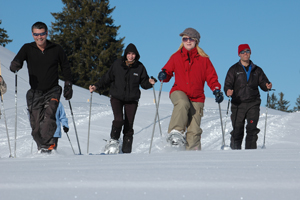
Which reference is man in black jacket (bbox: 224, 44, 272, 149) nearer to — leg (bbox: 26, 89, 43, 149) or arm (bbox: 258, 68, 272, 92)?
arm (bbox: 258, 68, 272, 92)

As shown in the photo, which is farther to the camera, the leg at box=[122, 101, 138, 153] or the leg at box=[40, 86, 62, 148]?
the leg at box=[122, 101, 138, 153]

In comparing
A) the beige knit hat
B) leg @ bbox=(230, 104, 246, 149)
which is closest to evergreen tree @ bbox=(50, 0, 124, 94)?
leg @ bbox=(230, 104, 246, 149)

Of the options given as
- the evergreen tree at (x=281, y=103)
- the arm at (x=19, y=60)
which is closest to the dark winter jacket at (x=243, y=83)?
the arm at (x=19, y=60)

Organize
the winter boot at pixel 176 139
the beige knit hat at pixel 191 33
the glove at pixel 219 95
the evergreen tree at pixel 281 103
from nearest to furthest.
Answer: the winter boot at pixel 176 139 < the glove at pixel 219 95 < the beige knit hat at pixel 191 33 < the evergreen tree at pixel 281 103

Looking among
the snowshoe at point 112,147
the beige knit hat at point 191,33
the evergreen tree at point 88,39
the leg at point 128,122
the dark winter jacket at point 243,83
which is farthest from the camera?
the evergreen tree at point 88,39

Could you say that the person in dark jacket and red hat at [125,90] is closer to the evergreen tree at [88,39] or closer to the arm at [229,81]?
the arm at [229,81]

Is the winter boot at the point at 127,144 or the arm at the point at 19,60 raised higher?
the arm at the point at 19,60

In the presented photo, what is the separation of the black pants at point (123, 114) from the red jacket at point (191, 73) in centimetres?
99

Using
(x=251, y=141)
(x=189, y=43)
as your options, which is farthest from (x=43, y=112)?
(x=251, y=141)

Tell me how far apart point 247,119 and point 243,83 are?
0.65m

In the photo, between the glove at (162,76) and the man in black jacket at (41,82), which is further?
the glove at (162,76)

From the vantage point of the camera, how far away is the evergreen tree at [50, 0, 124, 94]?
41.4 metres

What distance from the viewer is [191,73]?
246 inches

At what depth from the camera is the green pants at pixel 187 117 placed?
Answer: 19.3 ft
